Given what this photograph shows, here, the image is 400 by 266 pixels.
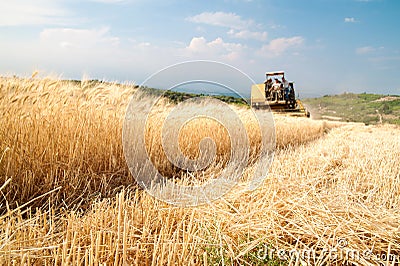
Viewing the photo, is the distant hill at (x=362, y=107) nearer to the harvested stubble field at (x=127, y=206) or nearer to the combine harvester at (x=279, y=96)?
the combine harvester at (x=279, y=96)

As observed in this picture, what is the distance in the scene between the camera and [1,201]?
8.31 ft

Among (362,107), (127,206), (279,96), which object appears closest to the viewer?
(127,206)

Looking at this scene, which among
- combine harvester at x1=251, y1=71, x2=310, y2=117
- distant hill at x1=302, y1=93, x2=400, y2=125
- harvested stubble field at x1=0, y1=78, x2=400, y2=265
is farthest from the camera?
distant hill at x1=302, y1=93, x2=400, y2=125

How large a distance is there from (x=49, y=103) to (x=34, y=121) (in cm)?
44

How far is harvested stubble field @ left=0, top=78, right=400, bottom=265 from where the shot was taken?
1.59 metres

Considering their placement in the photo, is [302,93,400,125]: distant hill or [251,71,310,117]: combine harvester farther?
[302,93,400,125]: distant hill

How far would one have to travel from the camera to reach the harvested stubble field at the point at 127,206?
5.22 ft

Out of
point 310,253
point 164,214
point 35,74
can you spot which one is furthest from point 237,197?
point 35,74

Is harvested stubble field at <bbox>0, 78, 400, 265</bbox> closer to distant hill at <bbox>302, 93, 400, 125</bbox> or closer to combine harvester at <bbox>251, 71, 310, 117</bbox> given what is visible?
combine harvester at <bbox>251, 71, 310, 117</bbox>

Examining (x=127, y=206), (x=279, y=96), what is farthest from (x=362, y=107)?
(x=127, y=206)

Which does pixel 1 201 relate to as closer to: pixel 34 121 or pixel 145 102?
pixel 34 121

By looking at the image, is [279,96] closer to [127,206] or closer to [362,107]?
[127,206]

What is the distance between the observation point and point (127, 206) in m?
2.28

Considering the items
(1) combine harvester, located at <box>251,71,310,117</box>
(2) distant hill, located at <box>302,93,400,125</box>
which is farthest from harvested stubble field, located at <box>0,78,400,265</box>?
(2) distant hill, located at <box>302,93,400,125</box>
